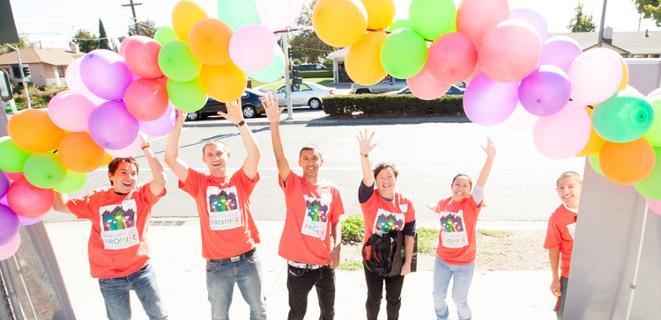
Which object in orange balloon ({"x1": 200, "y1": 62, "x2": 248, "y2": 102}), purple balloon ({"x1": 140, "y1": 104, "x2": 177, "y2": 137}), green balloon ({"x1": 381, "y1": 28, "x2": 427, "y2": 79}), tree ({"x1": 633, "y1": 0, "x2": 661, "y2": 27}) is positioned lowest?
purple balloon ({"x1": 140, "y1": 104, "x2": 177, "y2": 137})

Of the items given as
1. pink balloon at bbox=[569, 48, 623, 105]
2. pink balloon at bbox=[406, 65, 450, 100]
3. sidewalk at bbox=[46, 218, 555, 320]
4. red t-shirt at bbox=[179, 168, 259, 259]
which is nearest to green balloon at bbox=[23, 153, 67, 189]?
red t-shirt at bbox=[179, 168, 259, 259]

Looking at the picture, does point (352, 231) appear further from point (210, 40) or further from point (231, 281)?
point (210, 40)

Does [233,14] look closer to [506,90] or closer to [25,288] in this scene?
[506,90]

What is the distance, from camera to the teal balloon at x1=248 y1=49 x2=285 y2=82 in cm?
246

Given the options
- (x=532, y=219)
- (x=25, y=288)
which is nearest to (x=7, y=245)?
(x=25, y=288)

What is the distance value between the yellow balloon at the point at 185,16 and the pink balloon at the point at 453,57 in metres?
1.34

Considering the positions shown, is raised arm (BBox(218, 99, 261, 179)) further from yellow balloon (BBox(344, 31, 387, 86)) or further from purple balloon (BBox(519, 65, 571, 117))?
purple balloon (BBox(519, 65, 571, 117))

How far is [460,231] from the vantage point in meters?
3.03

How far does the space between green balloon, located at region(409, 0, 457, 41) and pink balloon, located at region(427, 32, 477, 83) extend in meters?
0.10

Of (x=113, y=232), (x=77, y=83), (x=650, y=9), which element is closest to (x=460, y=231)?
(x=113, y=232)

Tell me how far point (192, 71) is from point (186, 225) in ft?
14.1

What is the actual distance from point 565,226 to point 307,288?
1.89m

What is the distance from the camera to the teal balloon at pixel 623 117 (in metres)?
1.97

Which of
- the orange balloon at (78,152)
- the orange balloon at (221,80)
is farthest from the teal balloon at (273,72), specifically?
the orange balloon at (78,152)
